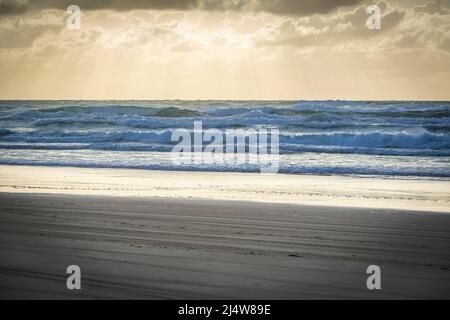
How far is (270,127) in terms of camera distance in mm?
44656

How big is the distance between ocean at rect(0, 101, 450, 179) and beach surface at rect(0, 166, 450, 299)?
6.15m

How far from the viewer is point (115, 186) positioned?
53.7 ft

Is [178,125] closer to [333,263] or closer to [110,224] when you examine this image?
[110,224]

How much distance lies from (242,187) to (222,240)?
7.57 meters

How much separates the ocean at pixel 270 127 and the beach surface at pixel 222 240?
20.2ft

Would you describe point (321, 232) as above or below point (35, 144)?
below

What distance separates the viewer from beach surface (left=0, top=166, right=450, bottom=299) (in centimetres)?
635

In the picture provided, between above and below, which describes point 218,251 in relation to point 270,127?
below

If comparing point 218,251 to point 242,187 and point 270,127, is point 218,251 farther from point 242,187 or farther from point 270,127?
point 270,127

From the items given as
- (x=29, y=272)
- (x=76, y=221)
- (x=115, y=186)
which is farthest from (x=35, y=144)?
(x=29, y=272)

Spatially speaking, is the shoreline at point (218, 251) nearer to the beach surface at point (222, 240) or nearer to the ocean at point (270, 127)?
the beach surface at point (222, 240)

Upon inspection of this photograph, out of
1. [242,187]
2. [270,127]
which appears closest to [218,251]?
[242,187]

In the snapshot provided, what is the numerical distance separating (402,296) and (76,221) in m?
5.79
